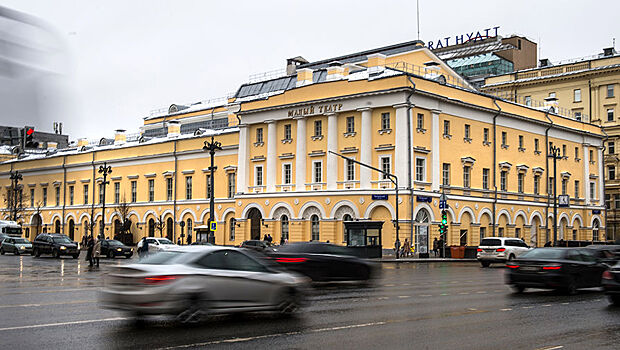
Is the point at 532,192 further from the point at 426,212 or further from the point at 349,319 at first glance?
the point at 349,319

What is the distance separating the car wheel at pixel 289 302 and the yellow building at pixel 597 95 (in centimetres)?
7394

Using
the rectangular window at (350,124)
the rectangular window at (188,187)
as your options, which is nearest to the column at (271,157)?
the rectangular window at (350,124)

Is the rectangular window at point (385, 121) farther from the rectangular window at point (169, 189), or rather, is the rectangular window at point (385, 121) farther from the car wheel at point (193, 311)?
the car wheel at point (193, 311)

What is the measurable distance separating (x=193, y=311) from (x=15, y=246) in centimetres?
4789

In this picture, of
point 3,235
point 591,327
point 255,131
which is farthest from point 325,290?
point 3,235

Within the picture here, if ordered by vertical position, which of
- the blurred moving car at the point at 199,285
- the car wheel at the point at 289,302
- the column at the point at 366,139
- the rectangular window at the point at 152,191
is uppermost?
the column at the point at 366,139

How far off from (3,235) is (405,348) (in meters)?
60.2

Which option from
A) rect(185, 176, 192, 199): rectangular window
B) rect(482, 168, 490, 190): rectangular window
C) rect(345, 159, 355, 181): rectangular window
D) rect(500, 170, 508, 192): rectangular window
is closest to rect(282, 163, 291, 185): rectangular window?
rect(345, 159, 355, 181): rectangular window

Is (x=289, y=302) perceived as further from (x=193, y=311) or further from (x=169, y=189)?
(x=169, y=189)

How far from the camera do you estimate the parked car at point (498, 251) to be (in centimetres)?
4569

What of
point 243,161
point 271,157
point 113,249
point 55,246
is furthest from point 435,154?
point 55,246

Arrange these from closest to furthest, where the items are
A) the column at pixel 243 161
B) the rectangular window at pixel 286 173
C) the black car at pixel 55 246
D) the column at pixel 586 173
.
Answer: the black car at pixel 55 246 < the rectangular window at pixel 286 173 < the column at pixel 243 161 < the column at pixel 586 173

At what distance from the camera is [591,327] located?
14484mm

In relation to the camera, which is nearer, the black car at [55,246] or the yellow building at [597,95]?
the black car at [55,246]
